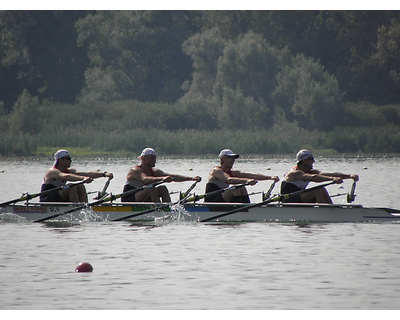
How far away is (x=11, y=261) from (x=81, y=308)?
3.74 m

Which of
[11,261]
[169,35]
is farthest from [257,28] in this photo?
[11,261]

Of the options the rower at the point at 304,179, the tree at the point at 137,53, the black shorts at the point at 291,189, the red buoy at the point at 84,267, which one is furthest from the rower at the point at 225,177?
the tree at the point at 137,53

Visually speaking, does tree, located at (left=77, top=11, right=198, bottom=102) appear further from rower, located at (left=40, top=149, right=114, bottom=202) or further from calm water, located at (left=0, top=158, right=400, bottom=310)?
calm water, located at (left=0, top=158, right=400, bottom=310)

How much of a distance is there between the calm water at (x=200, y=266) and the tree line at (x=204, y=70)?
121 feet

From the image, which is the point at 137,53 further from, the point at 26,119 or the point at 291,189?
the point at 291,189

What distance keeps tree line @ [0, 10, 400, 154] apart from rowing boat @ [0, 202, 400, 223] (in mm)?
35503

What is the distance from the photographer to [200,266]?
552 inches

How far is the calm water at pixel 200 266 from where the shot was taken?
11.6 meters

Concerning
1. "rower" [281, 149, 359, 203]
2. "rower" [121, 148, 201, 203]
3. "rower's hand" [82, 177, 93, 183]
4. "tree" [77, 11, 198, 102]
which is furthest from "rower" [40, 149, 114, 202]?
"tree" [77, 11, 198, 102]

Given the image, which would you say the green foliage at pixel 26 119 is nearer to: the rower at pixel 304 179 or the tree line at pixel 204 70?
the tree line at pixel 204 70

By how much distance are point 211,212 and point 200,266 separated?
5.23 m

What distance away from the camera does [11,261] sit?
14633 millimetres

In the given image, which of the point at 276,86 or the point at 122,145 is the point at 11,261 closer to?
the point at 122,145

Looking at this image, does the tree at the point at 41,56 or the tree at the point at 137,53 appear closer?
the tree at the point at 41,56
